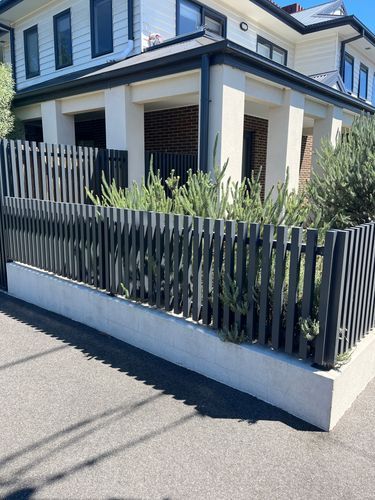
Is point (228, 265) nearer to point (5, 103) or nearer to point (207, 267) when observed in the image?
point (207, 267)

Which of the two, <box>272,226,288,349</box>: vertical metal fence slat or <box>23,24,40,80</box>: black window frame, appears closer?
<box>272,226,288,349</box>: vertical metal fence slat

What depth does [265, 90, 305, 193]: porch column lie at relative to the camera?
7.51 meters

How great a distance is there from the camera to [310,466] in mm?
2490

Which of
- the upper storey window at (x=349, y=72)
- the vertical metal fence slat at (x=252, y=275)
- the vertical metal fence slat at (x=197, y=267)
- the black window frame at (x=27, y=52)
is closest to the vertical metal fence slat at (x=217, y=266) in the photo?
the vertical metal fence slat at (x=197, y=267)

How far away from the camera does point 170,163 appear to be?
8.41 meters

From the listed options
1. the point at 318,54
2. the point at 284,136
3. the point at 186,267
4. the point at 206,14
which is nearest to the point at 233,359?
the point at 186,267

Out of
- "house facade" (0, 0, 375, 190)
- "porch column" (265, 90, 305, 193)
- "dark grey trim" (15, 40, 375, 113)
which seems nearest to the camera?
"dark grey trim" (15, 40, 375, 113)

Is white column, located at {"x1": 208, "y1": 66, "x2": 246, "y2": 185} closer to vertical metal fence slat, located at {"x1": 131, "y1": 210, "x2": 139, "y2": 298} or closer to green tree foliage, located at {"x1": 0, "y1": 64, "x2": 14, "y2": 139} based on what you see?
vertical metal fence slat, located at {"x1": 131, "y1": 210, "x2": 139, "y2": 298}

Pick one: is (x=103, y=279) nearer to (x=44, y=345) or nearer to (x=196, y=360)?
(x=44, y=345)

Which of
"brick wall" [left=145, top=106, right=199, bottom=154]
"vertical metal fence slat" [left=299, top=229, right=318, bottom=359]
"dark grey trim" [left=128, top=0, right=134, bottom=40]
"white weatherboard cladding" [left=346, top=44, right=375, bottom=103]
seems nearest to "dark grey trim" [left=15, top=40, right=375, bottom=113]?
"dark grey trim" [left=128, top=0, right=134, bottom=40]

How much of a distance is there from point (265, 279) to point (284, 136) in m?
5.29

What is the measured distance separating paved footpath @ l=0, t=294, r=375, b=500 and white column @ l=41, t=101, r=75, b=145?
6502 millimetres

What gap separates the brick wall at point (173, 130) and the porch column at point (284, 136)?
1941 millimetres

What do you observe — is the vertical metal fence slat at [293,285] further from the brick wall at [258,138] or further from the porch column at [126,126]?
the brick wall at [258,138]
